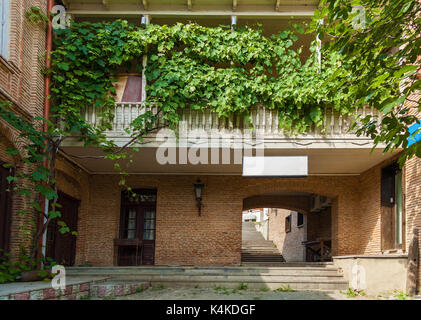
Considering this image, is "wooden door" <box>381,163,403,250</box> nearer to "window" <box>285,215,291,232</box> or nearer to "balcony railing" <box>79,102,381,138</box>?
"balcony railing" <box>79,102,381,138</box>

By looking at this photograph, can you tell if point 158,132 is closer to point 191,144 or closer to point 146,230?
point 191,144

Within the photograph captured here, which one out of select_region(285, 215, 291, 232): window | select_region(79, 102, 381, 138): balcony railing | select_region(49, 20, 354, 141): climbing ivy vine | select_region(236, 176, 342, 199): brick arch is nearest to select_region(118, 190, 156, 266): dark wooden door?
select_region(236, 176, 342, 199): brick arch

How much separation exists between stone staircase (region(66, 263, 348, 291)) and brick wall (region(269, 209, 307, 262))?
785 centimetres

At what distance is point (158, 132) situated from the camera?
407 inches

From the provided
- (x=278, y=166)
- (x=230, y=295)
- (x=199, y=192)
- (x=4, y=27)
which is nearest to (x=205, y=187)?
(x=199, y=192)

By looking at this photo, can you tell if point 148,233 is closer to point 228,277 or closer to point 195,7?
point 228,277

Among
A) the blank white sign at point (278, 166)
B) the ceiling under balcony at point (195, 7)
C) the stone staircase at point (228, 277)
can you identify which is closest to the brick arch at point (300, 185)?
the blank white sign at point (278, 166)

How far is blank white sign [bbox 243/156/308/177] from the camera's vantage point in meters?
10.8

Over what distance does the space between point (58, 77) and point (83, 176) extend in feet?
12.3

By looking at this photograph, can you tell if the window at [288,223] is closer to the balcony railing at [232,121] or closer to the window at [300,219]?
the window at [300,219]

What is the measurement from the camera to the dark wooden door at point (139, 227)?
13.4 m

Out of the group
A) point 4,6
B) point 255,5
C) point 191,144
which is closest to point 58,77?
point 4,6

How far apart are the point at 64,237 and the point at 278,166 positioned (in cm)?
612

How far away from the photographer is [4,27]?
8727mm
